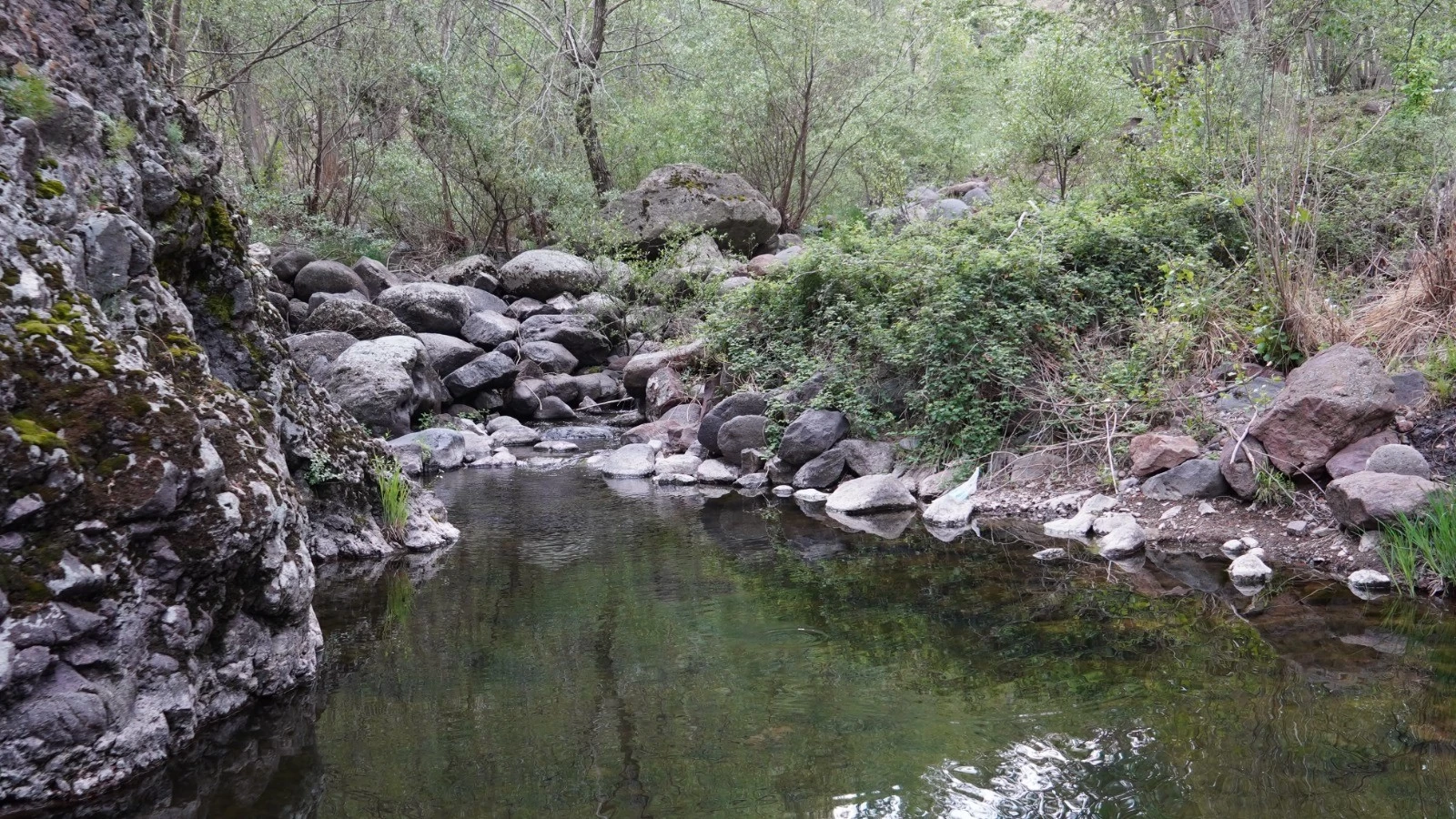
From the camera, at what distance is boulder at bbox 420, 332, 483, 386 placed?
15305 mm

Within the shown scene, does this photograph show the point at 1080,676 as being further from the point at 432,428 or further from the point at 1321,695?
the point at 432,428

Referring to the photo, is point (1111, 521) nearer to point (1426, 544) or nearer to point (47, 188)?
point (1426, 544)

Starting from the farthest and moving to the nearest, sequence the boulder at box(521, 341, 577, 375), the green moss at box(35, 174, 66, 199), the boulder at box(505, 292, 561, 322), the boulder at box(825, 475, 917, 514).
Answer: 1. the boulder at box(505, 292, 561, 322)
2. the boulder at box(521, 341, 577, 375)
3. the boulder at box(825, 475, 917, 514)
4. the green moss at box(35, 174, 66, 199)

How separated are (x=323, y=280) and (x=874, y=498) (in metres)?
11.8

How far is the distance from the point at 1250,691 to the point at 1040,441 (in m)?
4.89

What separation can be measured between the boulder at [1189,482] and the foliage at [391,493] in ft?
19.7

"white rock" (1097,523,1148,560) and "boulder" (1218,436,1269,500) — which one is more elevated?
"boulder" (1218,436,1269,500)

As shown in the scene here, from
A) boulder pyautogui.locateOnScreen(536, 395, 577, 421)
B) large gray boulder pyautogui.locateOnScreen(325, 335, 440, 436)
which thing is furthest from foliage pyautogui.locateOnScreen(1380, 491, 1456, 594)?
boulder pyautogui.locateOnScreen(536, 395, 577, 421)

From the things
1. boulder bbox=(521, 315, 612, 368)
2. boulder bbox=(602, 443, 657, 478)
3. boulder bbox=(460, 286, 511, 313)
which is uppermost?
boulder bbox=(460, 286, 511, 313)

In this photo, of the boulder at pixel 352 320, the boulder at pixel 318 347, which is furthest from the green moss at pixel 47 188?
the boulder at pixel 352 320

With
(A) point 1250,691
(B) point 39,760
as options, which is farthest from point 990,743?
(B) point 39,760

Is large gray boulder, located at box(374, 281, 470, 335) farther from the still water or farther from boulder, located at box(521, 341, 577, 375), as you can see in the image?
the still water

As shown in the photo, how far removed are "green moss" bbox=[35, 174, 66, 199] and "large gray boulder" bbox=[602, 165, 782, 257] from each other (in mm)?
14552

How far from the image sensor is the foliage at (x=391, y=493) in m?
7.84
